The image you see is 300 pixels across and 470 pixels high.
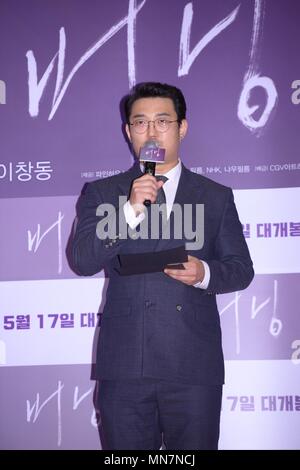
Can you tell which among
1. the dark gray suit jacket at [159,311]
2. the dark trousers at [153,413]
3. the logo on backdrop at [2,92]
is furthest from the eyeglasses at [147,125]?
the logo on backdrop at [2,92]

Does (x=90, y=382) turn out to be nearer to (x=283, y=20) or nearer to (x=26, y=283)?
(x=26, y=283)

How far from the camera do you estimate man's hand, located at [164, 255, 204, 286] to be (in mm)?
1986

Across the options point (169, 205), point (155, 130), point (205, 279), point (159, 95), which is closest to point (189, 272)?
point (205, 279)

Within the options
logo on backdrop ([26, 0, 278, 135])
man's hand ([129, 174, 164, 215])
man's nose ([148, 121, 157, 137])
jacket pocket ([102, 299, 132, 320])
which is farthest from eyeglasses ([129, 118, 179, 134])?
logo on backdrop ([26, 0, 278, 135])

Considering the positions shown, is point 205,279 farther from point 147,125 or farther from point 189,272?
point 147,125

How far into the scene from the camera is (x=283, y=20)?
3.05 meters

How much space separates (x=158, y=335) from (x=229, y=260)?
1.33 ft

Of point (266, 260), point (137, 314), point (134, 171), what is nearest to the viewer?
point (137, 314)

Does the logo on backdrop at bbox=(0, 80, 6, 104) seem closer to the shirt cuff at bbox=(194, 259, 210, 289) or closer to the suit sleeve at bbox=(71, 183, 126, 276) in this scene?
the suit sleeve at bbox=(71, 183, 126, 276)

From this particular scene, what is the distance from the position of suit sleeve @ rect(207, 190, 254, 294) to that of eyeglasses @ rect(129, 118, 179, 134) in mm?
375

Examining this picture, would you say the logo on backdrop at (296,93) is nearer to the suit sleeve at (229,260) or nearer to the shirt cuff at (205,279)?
the suit sleeve at (229,260)
